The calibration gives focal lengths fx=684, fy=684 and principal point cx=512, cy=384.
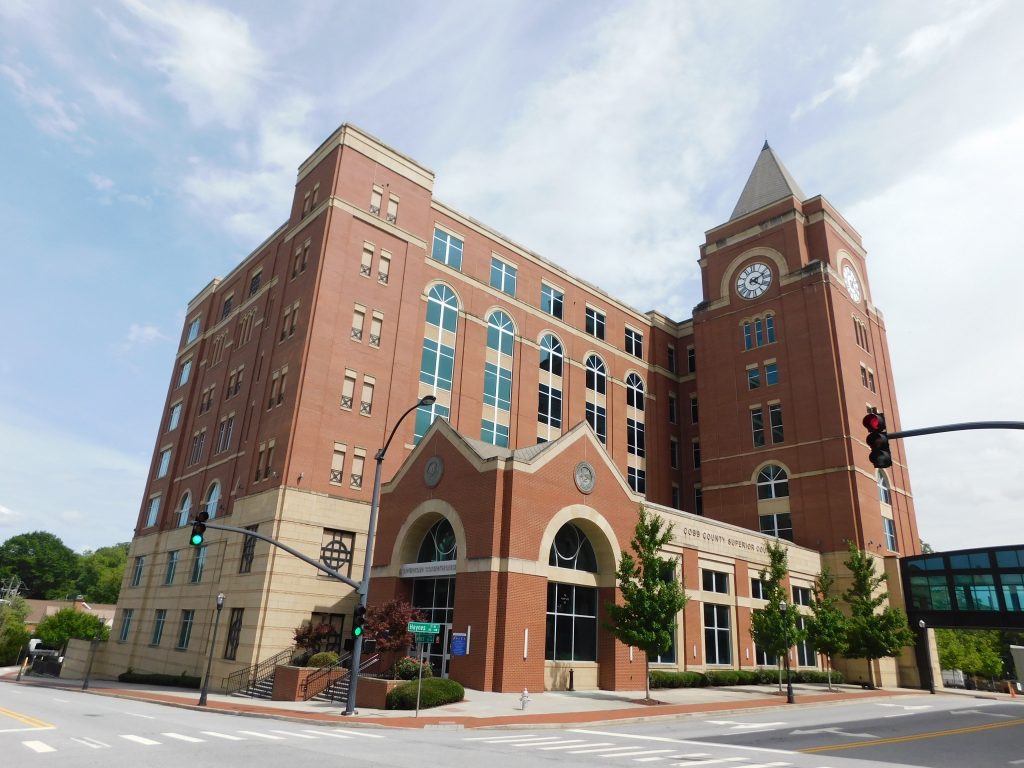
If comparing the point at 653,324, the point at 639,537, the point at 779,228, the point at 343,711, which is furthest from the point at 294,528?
the point at 779,228

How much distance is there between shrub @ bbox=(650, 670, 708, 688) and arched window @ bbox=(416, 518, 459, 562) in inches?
438

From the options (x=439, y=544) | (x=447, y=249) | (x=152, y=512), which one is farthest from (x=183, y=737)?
(x=152, y=512)

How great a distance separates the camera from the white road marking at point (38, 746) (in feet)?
43.5

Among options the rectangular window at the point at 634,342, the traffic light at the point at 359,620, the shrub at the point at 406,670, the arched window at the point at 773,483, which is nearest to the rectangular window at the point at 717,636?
the arched window at the point at 773,483

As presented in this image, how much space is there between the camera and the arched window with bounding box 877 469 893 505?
2050 inches

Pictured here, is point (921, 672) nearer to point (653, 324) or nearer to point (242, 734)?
point (653, 324)

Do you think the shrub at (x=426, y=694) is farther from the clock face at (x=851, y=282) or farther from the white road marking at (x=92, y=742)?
the clock face at (x=851, y=282)

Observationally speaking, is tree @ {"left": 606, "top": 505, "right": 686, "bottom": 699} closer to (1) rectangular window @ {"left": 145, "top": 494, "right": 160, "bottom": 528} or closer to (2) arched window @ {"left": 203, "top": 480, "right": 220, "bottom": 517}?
(2) arched window @ {"left": 203, "top": 480, "right": 220, "bottom": 517}

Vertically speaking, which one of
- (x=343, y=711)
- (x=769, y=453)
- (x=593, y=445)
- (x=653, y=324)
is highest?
(x=653, y=324)

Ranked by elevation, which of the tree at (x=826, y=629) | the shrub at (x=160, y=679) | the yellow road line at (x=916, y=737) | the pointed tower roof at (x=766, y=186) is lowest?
the shrub at (x=160, y=679)

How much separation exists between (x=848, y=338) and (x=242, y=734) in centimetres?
5112

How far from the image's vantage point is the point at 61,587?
11681 centimetres

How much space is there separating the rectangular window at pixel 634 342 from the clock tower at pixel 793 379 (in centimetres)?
500

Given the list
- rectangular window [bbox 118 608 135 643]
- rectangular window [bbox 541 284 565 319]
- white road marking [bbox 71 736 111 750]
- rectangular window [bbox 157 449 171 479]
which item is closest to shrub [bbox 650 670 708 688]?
white road marking [bbox 71 736 111 750]
